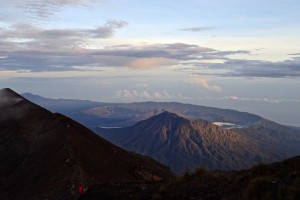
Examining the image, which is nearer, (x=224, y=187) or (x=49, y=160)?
(x=224, y=187)

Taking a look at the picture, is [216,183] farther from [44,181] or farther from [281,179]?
[44,181]

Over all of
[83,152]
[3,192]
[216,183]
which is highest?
[216,183]

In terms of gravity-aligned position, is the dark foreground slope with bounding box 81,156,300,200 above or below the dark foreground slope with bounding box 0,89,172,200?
above

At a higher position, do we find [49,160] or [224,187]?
[224,187]

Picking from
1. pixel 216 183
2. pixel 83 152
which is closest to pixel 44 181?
pixel 83 152

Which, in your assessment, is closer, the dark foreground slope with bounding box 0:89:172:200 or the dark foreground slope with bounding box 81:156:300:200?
the dark foreground slope with bounding box 81:156:300:200
